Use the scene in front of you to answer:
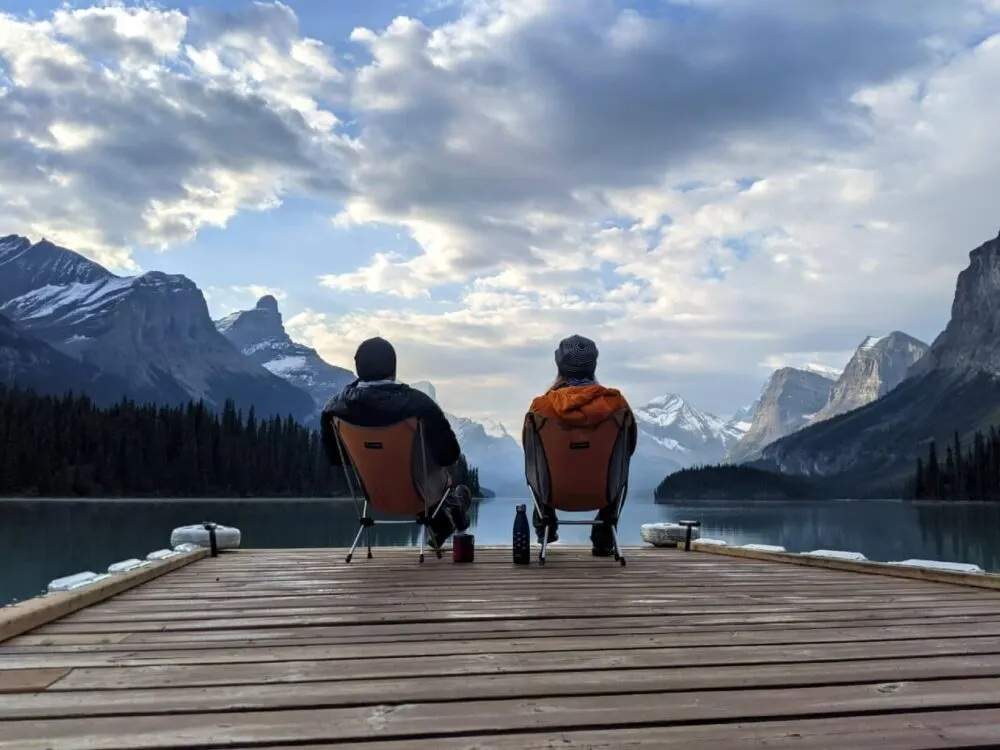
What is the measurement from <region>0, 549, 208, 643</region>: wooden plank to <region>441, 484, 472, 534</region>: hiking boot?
3.10 m

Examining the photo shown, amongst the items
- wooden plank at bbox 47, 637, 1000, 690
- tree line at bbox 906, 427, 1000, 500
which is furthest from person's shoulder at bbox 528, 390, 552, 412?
tree line at bbox 906, 427, 1000, 500

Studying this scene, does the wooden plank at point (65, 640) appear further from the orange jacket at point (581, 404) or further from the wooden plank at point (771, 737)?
the orange jacket at point (581, 404)

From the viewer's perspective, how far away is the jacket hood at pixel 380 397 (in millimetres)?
7758

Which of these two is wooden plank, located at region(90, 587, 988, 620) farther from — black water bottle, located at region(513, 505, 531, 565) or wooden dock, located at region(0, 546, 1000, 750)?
black water bottle, located at region(513, 505, 531, 565)

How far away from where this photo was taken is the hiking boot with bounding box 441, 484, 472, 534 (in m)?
8.70

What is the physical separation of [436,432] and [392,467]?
1.87 feet

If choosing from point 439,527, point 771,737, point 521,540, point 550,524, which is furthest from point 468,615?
point 439,527

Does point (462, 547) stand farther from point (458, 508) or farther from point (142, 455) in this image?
point (142, 455)

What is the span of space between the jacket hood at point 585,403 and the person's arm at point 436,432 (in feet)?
3.54

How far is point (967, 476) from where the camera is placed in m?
128

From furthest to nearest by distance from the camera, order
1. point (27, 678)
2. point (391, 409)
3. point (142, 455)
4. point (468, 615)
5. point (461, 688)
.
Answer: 1. point (142, 455)
2. point (391, 409)
3. point (468, 615)
4. point (27, 678)
5. point (461, 688)

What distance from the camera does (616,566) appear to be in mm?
7777

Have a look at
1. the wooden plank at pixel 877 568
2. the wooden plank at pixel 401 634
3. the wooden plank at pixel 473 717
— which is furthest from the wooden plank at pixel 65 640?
the wooden plank at pixel 877 568

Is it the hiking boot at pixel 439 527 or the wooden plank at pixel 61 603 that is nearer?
the wooden plank at pixel 61 603
